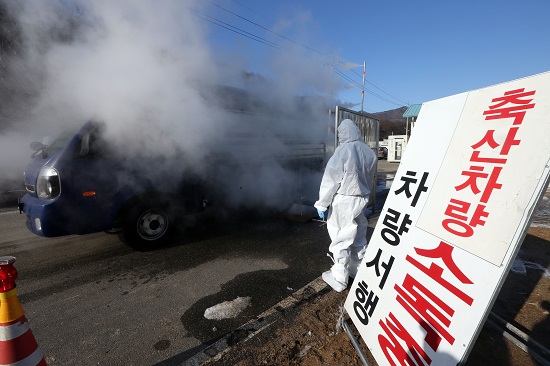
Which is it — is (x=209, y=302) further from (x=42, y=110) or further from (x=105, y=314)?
(x=42, y=110)

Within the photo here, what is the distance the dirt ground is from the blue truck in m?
2.55

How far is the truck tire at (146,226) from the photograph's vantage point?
3904 millimetres

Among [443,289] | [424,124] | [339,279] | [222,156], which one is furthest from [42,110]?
[443,289]

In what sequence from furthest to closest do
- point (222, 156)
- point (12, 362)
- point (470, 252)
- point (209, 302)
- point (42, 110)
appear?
point (42, 110), point (222, 156), point (209, 302), point (12, 362), point (470, 252)

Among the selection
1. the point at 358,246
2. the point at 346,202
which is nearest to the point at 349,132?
the point at 346,202

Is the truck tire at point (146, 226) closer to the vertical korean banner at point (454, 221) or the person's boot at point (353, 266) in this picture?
the person's boot at point (353, 266)

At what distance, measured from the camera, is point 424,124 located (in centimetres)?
200

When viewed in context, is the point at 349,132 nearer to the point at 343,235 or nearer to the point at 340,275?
the point at 343,235

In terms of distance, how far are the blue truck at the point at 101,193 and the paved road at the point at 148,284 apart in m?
0.48

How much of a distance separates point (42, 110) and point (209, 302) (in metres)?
5.42

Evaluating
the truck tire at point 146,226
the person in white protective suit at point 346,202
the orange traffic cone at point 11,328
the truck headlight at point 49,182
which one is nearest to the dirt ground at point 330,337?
the person in white protective suit at point 346,202

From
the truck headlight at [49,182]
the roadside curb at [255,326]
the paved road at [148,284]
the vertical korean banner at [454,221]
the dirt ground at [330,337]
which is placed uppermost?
the vertical korean banner at [454,221]

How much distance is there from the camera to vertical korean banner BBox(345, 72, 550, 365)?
4.02ft

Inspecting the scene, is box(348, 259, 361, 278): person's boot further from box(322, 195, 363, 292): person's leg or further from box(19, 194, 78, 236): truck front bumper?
box(19, 194, 78, 236): truck front bumper
